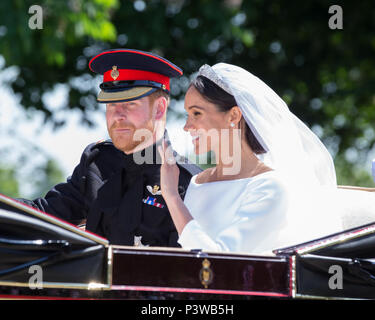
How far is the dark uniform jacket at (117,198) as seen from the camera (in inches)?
126

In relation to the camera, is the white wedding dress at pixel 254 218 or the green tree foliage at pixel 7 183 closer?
the white wedding dress at pixel 254 218

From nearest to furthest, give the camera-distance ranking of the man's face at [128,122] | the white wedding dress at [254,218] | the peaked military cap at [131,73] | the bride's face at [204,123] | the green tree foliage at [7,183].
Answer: the white wedding dress at [254,218] < the bride's face at [204,123] < the man's face at [128,122] < the peaked military cap at [131,73] < the green tree foliage at [7,183]

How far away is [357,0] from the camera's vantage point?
401 inches

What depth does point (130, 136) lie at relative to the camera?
314 centimetres

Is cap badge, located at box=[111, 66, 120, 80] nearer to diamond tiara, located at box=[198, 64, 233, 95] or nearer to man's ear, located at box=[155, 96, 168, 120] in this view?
man's ear, located at box=[155, 96, 168, 120]

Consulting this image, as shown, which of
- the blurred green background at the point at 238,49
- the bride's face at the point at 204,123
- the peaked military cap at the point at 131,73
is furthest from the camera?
the blurred green background at the point at 238,49

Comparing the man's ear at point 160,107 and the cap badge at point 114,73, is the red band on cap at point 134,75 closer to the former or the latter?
the cap badge at point 114,73

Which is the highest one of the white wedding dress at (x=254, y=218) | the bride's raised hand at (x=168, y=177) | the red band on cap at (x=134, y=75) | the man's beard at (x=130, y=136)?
the red band on cap at (x=134, y=75)

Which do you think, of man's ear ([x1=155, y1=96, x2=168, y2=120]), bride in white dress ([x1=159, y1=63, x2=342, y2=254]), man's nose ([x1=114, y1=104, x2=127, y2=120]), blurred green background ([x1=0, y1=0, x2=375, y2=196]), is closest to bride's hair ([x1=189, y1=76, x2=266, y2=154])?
bride in white dress ([x1=159, y1=63, x2=342, y2=254])

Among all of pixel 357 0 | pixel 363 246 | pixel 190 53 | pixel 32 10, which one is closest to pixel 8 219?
pixel 363 246

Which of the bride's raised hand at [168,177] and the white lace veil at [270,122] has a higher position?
the white lace veil at [270,122]

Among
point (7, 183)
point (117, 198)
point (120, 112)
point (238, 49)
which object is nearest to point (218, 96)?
point (120, 112)

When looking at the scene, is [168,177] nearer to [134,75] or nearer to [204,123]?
[204,123]

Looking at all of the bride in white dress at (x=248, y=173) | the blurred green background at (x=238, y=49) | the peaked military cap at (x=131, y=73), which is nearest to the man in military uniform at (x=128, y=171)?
the peaked military cap at (x=131, y=73)
